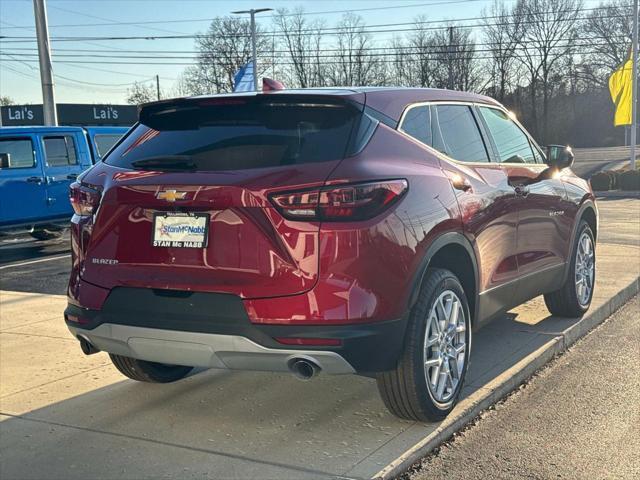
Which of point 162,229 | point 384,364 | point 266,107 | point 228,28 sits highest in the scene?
point 228,28

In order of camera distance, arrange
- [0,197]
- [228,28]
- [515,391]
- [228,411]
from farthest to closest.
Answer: [228,28] → [0,197] → [515,391] → [228,411]

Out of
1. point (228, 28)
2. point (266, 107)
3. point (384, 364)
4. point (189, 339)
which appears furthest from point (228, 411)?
point (228, 28)

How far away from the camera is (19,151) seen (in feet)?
40.9

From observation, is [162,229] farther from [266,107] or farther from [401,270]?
[401,270]

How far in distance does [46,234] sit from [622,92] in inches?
840

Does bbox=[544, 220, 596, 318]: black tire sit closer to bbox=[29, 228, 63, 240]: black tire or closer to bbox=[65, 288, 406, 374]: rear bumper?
bbox=[65, 288, 406, 374]: rear bumper

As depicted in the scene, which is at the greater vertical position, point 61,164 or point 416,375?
point 61,164

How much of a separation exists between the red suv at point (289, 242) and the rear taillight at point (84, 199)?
0.01 metres

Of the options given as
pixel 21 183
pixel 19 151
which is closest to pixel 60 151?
pixel 19 151

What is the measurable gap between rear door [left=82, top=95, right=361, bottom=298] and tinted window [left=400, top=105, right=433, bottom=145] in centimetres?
46

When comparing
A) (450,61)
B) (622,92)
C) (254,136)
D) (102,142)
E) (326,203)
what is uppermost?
(450,61)

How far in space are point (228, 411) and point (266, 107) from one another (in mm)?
1730

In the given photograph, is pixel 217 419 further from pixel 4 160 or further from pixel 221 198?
pixel 4 160

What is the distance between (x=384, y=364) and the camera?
3299 mm
